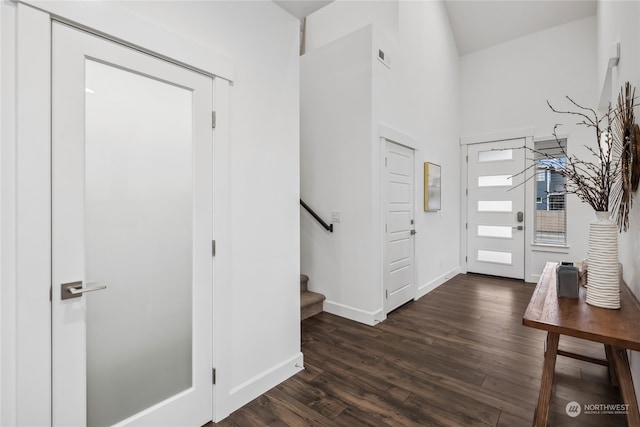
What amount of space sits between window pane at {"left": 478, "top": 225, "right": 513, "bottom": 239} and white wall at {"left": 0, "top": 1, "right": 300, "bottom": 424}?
4483mm

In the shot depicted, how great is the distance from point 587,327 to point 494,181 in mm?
4657

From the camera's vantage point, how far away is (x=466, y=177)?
5762 mm

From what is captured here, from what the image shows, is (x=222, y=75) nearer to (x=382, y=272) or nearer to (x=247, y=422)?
(x=247, y=422)

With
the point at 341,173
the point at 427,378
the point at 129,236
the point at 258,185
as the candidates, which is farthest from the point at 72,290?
the point at 341,173

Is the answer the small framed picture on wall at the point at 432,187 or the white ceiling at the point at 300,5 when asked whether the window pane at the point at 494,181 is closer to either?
the small framed picture on wall at the point at 432,187

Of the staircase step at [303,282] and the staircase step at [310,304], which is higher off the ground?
the staircase step at [303,282]

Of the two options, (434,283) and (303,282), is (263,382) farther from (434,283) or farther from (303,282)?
(434,283)

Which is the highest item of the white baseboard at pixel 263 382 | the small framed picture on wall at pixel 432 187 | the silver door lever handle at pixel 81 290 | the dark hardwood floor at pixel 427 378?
the small framed picture on wall at pixel 432 187

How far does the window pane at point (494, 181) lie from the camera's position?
5332mm

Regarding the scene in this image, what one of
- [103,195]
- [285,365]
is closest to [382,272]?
[285,365]

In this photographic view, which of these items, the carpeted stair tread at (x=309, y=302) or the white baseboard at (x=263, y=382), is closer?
the white baseboard at (x=263, y=382)

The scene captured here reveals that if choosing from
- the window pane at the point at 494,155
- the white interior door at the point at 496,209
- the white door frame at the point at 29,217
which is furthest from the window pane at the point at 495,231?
the white door frame at the point at 29,217

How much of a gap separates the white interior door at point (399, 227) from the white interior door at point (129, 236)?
7.72 ft

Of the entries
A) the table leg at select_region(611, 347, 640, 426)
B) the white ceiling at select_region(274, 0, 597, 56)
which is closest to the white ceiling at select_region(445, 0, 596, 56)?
the white ceiling at select_region(274, 0, 597, 56)
